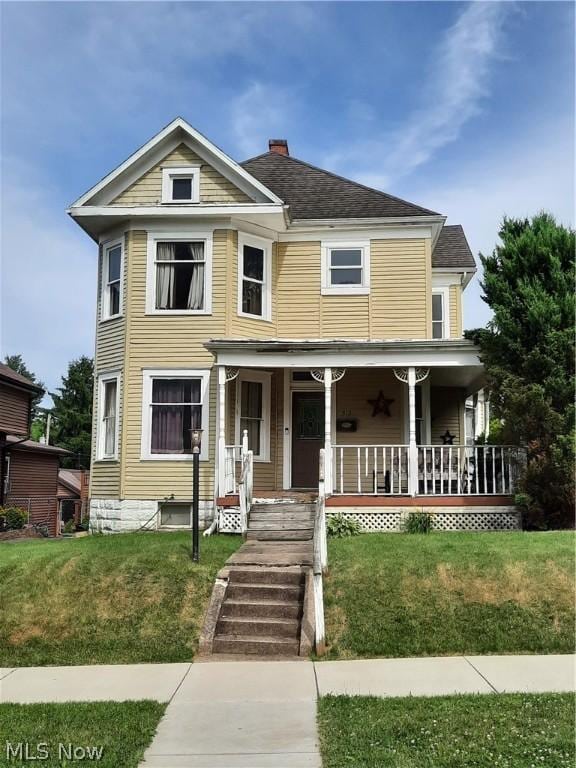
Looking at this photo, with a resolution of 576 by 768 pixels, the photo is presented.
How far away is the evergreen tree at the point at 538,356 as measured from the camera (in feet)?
39.4

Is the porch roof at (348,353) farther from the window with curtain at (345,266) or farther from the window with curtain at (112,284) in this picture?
the window with curtain at (112,284)

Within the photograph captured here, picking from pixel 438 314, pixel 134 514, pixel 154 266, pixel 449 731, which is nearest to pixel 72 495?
pixel 134 514

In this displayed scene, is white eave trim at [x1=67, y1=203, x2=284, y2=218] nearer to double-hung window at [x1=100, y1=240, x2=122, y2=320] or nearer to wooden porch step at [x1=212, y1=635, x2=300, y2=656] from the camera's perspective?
double-hung window at [x1=100, y1=240, x2=122, y2=320]

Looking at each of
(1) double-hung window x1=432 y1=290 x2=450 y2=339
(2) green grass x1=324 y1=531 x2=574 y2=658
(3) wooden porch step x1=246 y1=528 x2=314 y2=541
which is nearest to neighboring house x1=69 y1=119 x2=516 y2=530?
(3) wooden porch step x1=246 y1=528 x2=314 y2=541

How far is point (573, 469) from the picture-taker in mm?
11758

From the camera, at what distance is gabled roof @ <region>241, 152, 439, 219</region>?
16.0 meters

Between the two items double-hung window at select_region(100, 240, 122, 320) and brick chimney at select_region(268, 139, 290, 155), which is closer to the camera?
double-hung window at select_region(100, 240, 122, 320)

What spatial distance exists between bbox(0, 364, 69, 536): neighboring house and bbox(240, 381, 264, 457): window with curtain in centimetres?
1426

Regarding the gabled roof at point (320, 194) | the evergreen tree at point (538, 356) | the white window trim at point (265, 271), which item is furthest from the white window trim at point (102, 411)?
the evergreen tree at point (538, 356)

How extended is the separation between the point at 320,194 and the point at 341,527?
8.70 meters

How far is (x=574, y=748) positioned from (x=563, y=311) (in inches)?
352

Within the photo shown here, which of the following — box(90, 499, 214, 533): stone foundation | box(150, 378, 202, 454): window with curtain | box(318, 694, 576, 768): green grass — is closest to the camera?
box(318, 694, 576, 768): green grass

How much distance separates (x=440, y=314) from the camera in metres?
19.5

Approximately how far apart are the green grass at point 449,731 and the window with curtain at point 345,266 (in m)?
11.2
